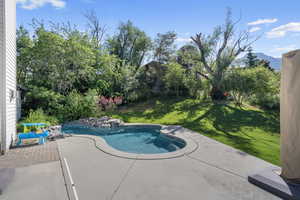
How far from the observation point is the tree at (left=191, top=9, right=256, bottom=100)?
1622 cm

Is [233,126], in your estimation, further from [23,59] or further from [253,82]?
[23,59]

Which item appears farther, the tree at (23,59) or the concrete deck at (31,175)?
the tree at (23,59)

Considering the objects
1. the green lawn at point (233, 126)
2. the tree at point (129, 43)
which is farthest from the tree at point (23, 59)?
the tree at point (129, 43)

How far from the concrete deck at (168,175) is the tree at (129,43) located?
19.3m

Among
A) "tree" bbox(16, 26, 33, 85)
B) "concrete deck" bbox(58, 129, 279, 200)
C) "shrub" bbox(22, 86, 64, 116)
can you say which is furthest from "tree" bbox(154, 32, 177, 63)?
"concrete deck" bbox(58, 129, 279, 200)

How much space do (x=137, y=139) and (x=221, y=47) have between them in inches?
558

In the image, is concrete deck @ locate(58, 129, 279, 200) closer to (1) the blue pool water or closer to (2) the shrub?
(1) the blue pool water

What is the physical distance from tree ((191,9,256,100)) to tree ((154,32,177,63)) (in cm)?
592

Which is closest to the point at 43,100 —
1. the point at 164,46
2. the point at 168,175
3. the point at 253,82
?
the point at 168,175

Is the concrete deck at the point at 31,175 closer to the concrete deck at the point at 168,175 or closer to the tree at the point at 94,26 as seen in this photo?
the concrete deck at the point at 168,175

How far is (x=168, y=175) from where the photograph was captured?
12.1 ft

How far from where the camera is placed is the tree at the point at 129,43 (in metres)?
22.5

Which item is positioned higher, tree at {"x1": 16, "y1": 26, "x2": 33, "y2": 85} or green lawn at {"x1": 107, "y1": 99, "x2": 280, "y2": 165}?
tree at {"x1": 16, "y1": 26, "x2": 33, "y2": 85}

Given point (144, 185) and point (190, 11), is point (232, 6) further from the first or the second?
point (144, 185)
